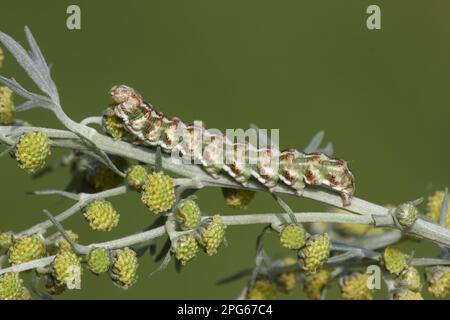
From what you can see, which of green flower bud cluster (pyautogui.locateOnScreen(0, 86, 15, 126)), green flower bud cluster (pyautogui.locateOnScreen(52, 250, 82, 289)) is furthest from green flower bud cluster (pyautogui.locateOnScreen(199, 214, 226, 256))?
green flower bud cluster (pyautogui.locateOnScreen(0, 86, 15, 126))

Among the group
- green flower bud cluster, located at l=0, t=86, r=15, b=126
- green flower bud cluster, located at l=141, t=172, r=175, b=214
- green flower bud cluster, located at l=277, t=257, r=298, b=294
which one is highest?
green flower bud cluster, located at l=0, t=86, r=15, b=126

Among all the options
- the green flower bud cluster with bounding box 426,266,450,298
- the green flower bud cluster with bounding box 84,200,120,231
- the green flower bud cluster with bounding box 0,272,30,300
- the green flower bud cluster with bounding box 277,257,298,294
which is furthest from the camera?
the green flower bud cluster with bounding box 277,257,298,294

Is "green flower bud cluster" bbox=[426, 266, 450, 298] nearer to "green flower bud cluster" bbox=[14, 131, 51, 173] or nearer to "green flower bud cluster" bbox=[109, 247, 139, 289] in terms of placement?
"green flower bud cluster" bbox=[109, 247, 139, 289]

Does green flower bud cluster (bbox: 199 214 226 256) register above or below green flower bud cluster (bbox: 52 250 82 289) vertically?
above

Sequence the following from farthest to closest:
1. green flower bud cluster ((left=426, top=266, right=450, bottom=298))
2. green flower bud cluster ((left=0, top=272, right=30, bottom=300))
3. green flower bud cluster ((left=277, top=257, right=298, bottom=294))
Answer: green flower bud cluster ((left=277, top=257, right=298, bottom=294)) < green flower bud cluster ((left=426, top=266, right=450, bottom=298)) < green flower bud cluster ((left=0, top=272, right=30, bottom=300))

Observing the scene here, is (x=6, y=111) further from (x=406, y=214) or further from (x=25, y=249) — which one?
(x=406, y=214)

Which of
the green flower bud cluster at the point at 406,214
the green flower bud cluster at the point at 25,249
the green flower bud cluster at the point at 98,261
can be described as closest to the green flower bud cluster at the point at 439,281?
the green flower bud cluster at the point at 406,214
